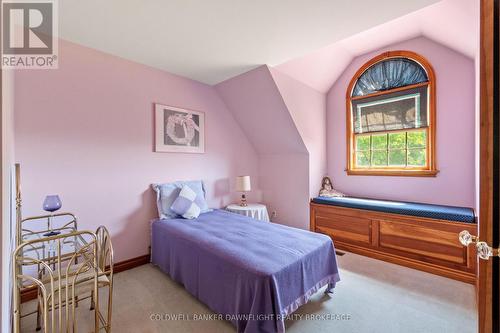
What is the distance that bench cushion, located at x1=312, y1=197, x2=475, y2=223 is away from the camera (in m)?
2.43

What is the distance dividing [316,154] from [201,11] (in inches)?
106

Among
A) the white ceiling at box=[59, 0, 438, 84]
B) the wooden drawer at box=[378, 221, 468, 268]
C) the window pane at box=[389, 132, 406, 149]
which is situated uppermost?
the white ceiling at box=[59, 0, 438, 84]

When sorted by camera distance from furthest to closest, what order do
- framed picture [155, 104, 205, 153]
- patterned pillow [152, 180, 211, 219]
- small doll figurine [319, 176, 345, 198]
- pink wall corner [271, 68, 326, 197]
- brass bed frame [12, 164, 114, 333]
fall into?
small doll figurine [319, 176, 345, 198] → pink wall corner [271, 68, 326, 197] → framed picture [155, 104, 205, 153] → patterned pillow [152, 180, 211, 219] → brass bed frame [12, 164, 114, 333]

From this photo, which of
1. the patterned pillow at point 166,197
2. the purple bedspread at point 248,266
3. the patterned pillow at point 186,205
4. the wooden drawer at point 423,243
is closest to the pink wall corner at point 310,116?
the wooden drawer at point 423,243

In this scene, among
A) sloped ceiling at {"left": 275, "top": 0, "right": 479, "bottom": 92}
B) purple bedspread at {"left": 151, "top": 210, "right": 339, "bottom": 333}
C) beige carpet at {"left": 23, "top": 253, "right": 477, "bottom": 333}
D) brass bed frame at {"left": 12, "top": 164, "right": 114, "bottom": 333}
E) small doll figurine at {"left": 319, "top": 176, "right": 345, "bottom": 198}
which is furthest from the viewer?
small doll figurine at {"left": 319, "top": 176, "right": 345, "bottom": 198}

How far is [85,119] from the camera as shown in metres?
2.39

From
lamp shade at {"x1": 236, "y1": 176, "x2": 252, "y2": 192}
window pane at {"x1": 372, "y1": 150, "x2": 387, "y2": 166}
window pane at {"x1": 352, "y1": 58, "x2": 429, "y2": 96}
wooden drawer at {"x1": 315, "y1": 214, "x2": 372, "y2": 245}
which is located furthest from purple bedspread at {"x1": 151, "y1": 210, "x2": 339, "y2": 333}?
window pane at {"x1": 352, "y1": 58, "x2": 429, "y2": 96}

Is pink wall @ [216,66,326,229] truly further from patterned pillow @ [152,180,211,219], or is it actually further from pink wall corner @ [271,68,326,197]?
patterned pillow @ [152,180,211,219]

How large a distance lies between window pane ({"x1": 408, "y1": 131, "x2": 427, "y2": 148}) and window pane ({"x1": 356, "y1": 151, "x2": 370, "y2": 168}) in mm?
582

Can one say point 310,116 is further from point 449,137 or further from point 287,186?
point 449,137

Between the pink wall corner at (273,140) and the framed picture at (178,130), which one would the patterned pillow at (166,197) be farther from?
the pink wall corner at (273,140)

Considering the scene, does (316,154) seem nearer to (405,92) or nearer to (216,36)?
(405,92)

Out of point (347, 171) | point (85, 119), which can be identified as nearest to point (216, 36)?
point (85, 119)

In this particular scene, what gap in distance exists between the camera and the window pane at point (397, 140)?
328 cm
